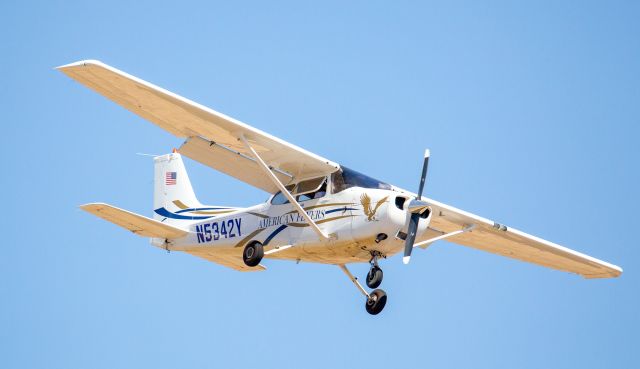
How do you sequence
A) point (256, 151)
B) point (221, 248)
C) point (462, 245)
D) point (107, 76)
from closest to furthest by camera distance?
1. point (107, 76)
2. point (256, 151)
3. point (221, 248)
4. point (462, 245)

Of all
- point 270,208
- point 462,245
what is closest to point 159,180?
point 270,208

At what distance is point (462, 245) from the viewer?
24406 millimetres

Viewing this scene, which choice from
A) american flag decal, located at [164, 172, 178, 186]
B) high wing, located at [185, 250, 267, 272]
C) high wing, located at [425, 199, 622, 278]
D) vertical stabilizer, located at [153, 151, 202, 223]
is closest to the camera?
high wing, located at [425, 199, 622, 278]

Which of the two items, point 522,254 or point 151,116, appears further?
point 522,254

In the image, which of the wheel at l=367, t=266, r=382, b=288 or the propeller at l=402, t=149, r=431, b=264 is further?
the wheel at l=367, t=266, r=382, b=288

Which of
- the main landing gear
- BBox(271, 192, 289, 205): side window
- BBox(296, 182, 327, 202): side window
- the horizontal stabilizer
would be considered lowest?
the main landing gear

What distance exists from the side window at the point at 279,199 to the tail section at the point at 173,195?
2.32 metres

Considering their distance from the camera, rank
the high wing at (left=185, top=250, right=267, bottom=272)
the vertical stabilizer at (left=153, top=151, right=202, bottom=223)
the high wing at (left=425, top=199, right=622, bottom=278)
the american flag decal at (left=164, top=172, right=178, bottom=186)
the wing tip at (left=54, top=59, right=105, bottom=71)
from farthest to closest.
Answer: the american flag decal at (left=164, top=172, right=178, bottom=186) < the vertical stabilizer at (left=153, top=151, right=202, bottom=223) < the high wing at (left=185, top=250, right=267, bottom=272) < the high wing at (left=425, top=199, right=622, bottom=278) < the wing tip at (left=54, top=59, right=105, bottom=71)

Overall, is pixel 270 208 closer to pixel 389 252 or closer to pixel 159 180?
pixel 389 252

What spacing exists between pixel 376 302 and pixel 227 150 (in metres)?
4.05

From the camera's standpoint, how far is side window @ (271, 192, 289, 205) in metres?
21.4

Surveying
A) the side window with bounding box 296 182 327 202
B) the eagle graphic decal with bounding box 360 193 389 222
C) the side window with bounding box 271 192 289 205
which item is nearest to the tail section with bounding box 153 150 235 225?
the side window with bounding box 271 192 289 205

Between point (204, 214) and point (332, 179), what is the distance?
375cm

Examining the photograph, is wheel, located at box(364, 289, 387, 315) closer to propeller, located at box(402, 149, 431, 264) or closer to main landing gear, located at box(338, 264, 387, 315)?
main landing gear, located at box(338, 264, 387, 315)
